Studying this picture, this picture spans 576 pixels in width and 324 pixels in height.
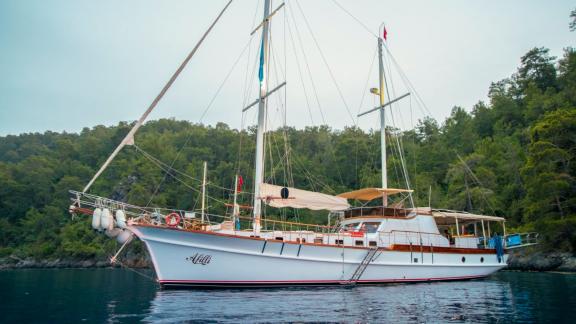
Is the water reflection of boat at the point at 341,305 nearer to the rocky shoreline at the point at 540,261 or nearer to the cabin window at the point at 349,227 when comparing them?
the cabin window at the point at 349,227

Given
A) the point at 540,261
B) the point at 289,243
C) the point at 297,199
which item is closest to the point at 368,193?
the point at 297,199

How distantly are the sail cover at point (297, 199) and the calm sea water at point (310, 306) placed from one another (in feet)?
13.9

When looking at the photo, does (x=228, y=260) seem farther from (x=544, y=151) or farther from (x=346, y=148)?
(x=346, y=148)

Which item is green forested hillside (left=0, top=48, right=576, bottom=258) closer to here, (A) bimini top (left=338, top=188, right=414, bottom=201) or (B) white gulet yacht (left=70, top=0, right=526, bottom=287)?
(B) white gulet yacht (left=70, top=0, right=526, bottom=287)

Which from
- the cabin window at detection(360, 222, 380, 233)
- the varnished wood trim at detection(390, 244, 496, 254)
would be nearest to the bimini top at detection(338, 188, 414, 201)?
the cabin window at detection(360, 222, 380, 233)

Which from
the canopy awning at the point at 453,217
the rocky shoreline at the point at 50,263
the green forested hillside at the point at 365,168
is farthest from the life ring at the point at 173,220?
the rocky shoreline at the point at 50,263

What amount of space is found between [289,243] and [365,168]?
5233 cm

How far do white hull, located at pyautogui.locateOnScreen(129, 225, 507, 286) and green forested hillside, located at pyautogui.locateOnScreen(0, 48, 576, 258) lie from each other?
1991 centimetres

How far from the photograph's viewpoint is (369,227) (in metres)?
23.5

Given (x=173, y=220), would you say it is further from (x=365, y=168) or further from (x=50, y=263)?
(x=50, y=263)

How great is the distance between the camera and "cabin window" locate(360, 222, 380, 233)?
75.9ft

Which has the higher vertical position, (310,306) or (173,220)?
(173,220)

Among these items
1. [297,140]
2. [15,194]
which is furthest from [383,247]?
[15,194]

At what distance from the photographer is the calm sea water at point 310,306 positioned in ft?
42.2
